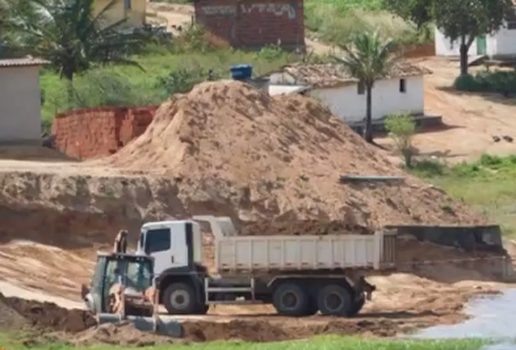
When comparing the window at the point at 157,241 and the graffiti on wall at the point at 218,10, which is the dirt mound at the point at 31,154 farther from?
the graffiti on wall at the point at 218,10

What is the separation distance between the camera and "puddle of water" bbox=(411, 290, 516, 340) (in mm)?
34250

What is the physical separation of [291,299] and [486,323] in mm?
4465

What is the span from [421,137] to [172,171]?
28235 mm

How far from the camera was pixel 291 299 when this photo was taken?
3778cm

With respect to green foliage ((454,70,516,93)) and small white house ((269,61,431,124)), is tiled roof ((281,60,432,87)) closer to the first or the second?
small white house ((269,61,431,124))

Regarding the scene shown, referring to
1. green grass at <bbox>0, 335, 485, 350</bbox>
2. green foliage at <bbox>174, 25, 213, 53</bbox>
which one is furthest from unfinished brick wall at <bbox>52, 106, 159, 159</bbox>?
green foliage at <bbox>174, 25, 213, 53</bbox>

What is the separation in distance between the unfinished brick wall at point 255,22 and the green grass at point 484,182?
21.8m

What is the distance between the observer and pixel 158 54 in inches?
3236

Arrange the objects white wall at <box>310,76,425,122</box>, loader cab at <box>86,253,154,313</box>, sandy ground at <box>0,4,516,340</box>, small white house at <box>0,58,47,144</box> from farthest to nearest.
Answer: white wall at <box>310,76,425,122</box>
small white house at <box>0,58,47,144</box>
sandy ground at <box>0,4,516,340</box>
loader cab at <box>86,253,154,313</box>

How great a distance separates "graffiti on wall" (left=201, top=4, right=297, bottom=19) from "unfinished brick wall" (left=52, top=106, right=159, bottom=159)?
33453 millimetres

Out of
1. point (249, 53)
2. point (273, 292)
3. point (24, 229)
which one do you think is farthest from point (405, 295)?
point (249, 53)

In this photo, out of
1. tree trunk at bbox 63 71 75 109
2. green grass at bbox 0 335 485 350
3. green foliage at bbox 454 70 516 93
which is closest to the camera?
green grass at bbox 0 335 485 350

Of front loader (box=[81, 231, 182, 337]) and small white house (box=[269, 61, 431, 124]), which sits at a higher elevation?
small white house (box=[269, 61, 431, 124])

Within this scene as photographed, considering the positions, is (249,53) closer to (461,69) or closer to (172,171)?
(461,69)
